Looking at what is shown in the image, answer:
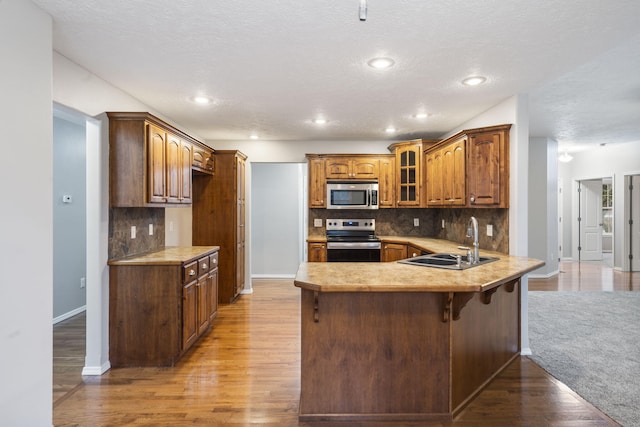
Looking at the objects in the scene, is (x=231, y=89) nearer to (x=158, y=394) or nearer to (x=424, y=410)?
(x=158, y=394)

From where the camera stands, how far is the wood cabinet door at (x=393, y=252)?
5270mm

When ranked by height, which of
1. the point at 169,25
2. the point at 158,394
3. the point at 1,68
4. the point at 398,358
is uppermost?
the point at 169,25

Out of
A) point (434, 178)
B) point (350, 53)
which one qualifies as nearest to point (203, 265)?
point (350, 53)

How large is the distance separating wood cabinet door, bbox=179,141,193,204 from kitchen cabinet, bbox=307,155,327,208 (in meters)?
2.06

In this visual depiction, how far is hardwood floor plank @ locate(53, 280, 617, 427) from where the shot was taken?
2.41 m

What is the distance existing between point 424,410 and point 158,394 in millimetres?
1925

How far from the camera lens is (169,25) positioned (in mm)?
2264

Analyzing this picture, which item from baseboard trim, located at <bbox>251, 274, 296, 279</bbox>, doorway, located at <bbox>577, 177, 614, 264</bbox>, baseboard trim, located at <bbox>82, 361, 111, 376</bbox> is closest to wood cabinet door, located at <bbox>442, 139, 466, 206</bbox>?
baseboard trim, located at <bbox>251, 274, 296, 279</bbox>

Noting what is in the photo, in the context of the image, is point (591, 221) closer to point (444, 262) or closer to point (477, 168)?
point (477, 168)

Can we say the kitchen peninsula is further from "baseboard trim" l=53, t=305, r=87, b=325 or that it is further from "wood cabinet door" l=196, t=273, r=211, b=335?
"baseboard trim" l=53, t=305, r=87, b=325

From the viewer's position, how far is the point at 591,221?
9.00 m

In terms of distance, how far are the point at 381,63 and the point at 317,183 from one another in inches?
122

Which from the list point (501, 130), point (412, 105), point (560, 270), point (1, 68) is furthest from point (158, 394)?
point (560, 270)

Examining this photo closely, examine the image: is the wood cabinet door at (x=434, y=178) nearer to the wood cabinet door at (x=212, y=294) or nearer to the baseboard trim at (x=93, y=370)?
the wood cabinet door at (x=212, y=294)
